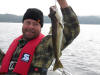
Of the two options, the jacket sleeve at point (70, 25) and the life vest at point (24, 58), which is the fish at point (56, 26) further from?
the life vest at point (24, 58)

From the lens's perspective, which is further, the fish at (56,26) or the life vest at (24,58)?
the life vest at (24,58)

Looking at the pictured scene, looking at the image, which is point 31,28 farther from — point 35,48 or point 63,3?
point 63,3

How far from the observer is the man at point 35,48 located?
175 inches

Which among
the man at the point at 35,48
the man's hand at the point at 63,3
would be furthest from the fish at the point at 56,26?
the man's hand at the point at 63,3

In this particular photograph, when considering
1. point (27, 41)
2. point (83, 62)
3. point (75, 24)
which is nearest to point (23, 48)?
point (27, 41)

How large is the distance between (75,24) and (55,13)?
1.29 m

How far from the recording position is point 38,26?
4.88 metres

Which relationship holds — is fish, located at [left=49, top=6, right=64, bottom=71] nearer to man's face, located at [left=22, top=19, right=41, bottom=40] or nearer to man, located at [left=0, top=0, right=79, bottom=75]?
man, located at [left=0, top=0, right=79, bottom=75]

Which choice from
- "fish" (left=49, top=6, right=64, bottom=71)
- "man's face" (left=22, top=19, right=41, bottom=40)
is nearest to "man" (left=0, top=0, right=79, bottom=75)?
"man's face" (left=22, top=19, right=41, bottom=40)

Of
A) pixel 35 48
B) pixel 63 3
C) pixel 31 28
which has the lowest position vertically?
pixel 35 48

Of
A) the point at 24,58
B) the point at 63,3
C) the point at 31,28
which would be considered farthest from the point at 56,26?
the point at 24,58

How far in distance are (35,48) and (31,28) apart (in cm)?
60

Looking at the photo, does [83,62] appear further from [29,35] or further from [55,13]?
[55,13]

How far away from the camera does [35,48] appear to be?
4.99 metres
